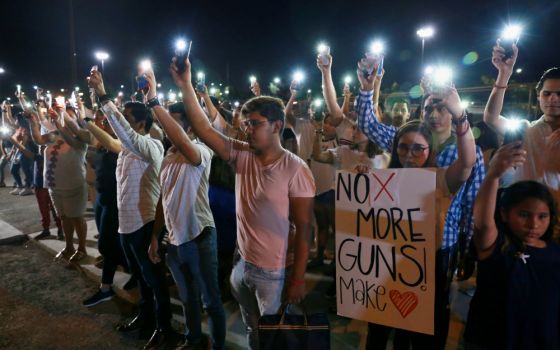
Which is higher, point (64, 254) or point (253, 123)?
point (253, 123)

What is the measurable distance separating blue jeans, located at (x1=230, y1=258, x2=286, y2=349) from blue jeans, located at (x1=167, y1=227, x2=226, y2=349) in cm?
58

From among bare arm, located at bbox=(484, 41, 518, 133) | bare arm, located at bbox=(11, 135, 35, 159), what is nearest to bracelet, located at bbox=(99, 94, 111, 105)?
bare arm, located at bbox=(484, 41, 518, 133)

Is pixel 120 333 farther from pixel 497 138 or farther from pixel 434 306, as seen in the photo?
pixel 497 138

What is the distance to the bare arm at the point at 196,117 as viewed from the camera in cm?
261

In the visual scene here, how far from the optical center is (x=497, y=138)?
3719mm

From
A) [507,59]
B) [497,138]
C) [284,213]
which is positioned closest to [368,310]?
[284,213]

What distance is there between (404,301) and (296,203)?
2.87 feet

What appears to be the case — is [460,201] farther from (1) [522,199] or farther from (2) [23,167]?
(2) [23,167]

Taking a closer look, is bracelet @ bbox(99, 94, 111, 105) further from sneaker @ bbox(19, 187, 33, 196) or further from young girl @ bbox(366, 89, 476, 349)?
sneaker @ bbox(19, 187, 33, 196)

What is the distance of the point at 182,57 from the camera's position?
8.55 ft

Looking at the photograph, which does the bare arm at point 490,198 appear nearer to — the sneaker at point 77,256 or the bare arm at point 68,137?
the bare arm at point 68,137

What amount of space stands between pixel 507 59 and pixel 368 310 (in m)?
1.92

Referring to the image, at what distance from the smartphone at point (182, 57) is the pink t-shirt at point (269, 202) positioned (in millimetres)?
739

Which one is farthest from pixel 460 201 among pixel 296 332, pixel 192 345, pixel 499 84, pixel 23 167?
pixel 23 167
